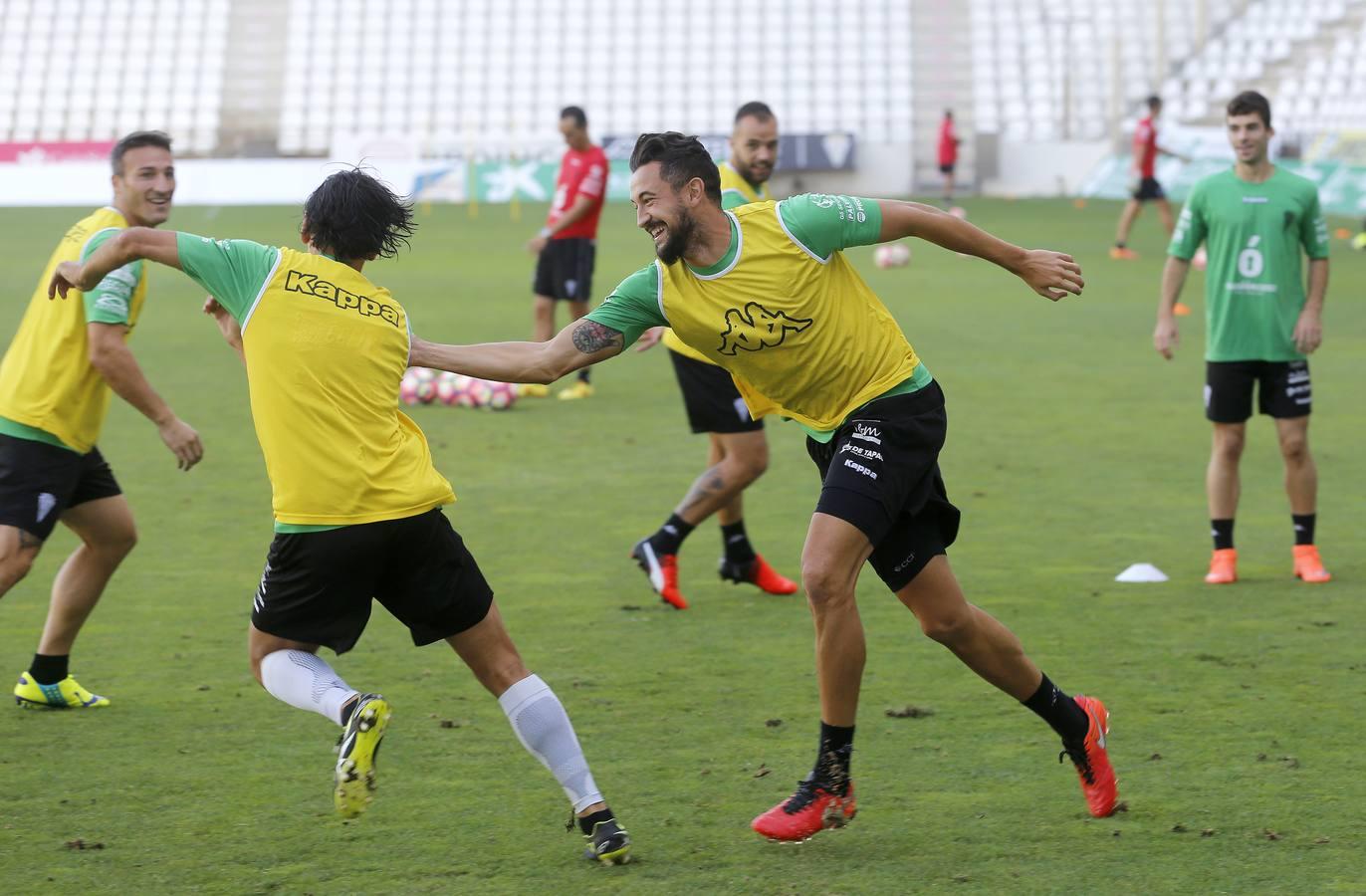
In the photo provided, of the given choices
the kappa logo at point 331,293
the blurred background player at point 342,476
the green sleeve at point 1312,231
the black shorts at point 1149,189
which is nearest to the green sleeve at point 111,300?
the blurred background player at point 342,476

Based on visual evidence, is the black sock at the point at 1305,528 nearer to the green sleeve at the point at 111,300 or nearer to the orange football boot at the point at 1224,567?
the orange football boot at the point at 1224,567

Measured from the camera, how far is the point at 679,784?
5027mm

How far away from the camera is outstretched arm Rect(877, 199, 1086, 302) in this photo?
4.59 m

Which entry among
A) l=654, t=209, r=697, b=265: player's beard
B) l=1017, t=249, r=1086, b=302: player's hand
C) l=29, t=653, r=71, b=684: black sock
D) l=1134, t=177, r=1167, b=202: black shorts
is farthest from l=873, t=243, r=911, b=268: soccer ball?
l=654, t=209, r=697, b=265: player's beard

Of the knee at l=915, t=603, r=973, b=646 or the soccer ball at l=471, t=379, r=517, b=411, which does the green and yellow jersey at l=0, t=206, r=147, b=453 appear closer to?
the knee at l=915, t=603, r=973, b=646

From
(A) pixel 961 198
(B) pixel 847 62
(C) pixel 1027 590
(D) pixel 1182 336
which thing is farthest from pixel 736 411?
(B) pixel 847 62

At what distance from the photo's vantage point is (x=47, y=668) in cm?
582

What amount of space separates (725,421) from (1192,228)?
7.62ft

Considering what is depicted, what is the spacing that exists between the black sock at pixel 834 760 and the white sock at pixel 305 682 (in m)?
1.25

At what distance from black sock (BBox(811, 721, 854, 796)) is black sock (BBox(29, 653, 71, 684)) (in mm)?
2743

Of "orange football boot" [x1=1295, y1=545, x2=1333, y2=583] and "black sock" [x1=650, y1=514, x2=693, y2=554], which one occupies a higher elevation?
"black sock" [x1=650, y1=514, x2=693, y2=554]

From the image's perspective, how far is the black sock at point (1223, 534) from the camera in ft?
25.2

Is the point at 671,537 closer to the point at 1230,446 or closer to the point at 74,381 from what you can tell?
the point at 1230,446

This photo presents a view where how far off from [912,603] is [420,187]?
3702 centimetres
